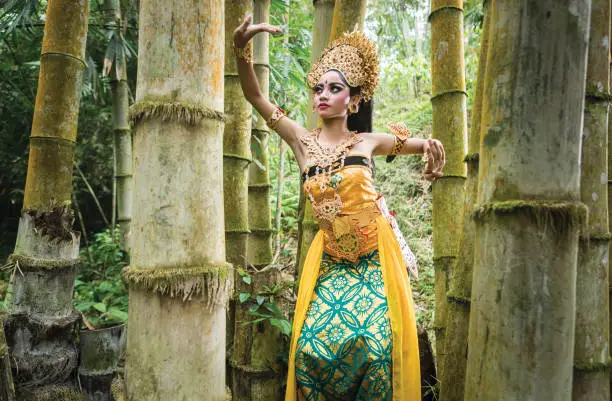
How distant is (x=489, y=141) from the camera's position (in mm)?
1213

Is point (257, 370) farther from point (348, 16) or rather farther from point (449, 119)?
point (348, 16)

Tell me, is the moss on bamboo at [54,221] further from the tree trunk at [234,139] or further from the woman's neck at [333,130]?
the woman's neck at [333,130]

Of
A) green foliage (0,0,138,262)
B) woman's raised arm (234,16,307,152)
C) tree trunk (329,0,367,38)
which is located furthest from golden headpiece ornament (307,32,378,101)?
green foliage (0,0,138,262)

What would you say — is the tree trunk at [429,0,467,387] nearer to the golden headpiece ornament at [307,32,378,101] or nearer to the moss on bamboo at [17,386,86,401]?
the golden headpiece ornament at [307,32,378,101]

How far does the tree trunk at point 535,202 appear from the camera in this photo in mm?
1122

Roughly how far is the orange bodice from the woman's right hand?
0.70m

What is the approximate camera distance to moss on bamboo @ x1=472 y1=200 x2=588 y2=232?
1126 millimetres

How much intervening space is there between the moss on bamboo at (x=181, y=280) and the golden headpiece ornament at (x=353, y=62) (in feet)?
4.33

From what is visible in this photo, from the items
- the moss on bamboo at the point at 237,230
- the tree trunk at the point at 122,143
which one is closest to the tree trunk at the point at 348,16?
the moss on bamboo at the point at 237,230

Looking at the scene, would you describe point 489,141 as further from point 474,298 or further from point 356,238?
point 356,238

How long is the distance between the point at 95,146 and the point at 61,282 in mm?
4869

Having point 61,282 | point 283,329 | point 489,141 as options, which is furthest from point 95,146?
point 489,141

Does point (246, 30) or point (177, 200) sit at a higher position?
point (246, 30)

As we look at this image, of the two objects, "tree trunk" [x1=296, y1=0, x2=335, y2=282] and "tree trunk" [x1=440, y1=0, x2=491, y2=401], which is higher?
"tree trunk" [x1=296, y1=0, x2=335, y2=282]
